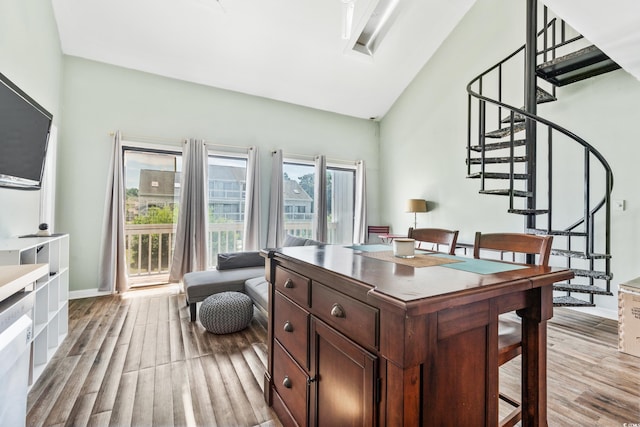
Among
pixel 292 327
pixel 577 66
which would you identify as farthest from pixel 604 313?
pixel 292 327

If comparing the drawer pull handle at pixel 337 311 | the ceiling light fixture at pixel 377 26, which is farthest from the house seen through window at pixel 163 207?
the drawer pull handle at pixel 337 311

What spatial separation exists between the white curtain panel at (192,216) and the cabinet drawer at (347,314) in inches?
127

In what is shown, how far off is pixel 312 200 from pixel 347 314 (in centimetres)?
423

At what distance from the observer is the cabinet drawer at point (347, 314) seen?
82 cm

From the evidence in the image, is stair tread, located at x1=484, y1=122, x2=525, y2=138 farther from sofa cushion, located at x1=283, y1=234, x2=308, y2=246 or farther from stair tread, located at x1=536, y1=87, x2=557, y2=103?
sofa cushion, located at x1=283, y1=234, x2=308, y2=246

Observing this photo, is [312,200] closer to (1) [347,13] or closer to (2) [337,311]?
(1) [347,13]

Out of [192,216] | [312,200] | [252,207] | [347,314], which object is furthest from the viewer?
[312,200]

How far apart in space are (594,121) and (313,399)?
153 inches

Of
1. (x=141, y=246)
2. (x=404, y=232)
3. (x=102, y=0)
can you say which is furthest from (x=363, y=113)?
(x=141, y=246)

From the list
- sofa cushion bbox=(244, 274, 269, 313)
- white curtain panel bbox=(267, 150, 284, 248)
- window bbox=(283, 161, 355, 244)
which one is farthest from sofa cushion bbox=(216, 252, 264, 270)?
window bbox=(283, 161, 355, 244)

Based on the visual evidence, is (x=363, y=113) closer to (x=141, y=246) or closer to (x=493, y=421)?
(x=141, y=246)

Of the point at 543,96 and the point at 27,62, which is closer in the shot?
the point at 27,62

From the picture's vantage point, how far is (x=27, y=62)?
2.42 m

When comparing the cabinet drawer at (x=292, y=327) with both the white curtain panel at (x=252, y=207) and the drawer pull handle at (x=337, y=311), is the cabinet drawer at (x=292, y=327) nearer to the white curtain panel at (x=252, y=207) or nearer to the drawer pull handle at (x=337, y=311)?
the drawer pull handle at (x=337, y=311)
